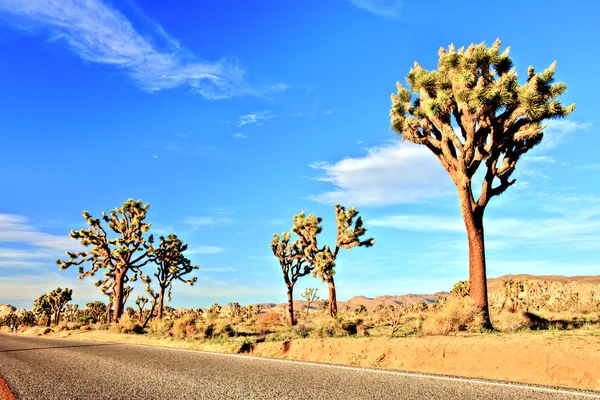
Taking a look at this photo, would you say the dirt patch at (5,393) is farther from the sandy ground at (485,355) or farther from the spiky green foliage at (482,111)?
the spiky green foliage at (482,111)

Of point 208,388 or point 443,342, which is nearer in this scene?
point 208,388

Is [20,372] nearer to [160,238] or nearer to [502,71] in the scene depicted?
[502,71]

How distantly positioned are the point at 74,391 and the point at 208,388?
1942mm

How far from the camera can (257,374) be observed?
7.51 m

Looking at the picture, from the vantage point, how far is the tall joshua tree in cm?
1348

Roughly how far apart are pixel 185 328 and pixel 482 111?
17657 mm

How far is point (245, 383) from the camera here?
6.56 metres

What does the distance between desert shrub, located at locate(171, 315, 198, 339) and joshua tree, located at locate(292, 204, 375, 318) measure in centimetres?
835

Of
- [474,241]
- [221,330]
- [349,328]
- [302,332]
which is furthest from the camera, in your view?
[221,330]

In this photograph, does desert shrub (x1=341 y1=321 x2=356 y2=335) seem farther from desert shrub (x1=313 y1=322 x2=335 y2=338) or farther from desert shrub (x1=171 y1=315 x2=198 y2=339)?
desert shrub (x1=171 y1=315 x2=198 y2=339)

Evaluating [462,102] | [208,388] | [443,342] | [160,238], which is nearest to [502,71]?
[462,102]

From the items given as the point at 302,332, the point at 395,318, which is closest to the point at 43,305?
the point at 302,332

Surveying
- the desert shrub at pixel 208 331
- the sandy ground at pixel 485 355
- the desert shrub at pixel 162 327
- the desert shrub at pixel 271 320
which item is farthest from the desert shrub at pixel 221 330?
the sandy ground at pixel 485 355

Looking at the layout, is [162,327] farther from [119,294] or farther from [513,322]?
[513,322]
